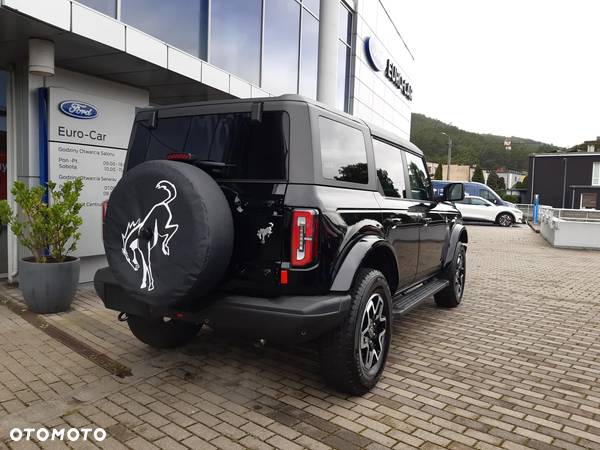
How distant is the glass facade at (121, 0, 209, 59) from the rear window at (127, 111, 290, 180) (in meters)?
4.08

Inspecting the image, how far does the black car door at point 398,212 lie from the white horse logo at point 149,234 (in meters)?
1.75

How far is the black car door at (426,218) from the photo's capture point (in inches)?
199

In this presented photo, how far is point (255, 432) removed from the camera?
9.87ft

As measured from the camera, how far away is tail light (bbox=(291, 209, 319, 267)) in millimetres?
3098

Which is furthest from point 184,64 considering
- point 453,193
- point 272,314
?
point 272,314

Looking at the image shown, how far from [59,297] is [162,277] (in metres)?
3.03

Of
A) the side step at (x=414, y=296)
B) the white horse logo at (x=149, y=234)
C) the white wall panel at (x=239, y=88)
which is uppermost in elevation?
the white wall panel at (x=239, y=88)

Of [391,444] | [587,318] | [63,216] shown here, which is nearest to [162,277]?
[391,444]

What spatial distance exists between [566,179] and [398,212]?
57087 millimetres

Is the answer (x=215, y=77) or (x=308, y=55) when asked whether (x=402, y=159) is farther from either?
(x=308, y=55)

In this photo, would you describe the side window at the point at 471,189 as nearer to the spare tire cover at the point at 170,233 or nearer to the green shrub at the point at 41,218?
the green shrub at the point at 41,218

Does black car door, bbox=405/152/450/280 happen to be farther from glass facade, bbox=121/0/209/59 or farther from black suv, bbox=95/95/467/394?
glass facade, bbox=121/0/209/59

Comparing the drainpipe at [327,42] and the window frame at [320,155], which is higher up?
the drainpipe at [327,42]

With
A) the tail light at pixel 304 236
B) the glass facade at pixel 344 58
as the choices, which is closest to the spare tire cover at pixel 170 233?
the tail light at pixel 304 236
